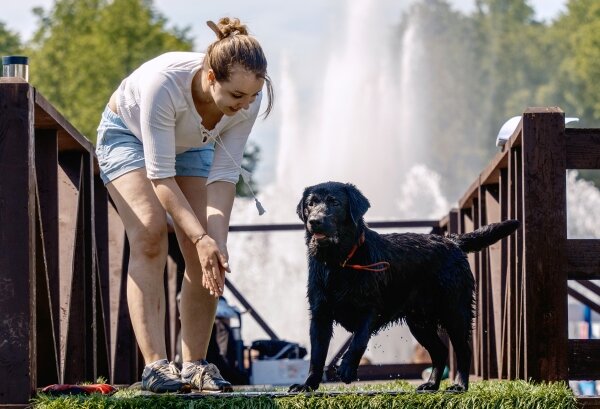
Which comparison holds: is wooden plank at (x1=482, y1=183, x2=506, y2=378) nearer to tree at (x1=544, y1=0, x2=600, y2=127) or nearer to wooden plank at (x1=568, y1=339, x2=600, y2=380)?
wooden plank at (x1=568, y1=339, x2=600, y2=380)

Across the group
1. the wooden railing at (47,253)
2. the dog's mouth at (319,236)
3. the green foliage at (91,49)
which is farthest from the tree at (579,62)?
the dog's mouth at (319,236)

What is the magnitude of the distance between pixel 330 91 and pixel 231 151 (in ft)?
125

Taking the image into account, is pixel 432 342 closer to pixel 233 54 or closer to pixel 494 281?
pixel 494 281

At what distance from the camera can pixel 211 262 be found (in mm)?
4875

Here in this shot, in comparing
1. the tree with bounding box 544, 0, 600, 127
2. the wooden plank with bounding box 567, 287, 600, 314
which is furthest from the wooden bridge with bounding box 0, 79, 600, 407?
the tree with bounding box 544, 0, 600, 127

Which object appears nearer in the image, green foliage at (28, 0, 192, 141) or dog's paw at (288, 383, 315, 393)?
dog's paw at (288, 383, 315, 393)

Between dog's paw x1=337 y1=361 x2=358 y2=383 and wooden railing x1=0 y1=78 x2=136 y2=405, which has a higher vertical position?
wooden railing x1=0 y1=78 x2=136 y2=405

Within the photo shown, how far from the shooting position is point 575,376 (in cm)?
549

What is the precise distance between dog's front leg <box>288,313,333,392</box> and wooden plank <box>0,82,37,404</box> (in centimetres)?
106

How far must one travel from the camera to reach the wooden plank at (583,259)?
218 inches

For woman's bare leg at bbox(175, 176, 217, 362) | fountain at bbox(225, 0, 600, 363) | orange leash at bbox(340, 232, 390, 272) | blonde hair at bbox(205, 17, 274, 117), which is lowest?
woman's bare leg at bbox(175, 176, 217, 362)

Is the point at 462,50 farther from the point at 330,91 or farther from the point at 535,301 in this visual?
the point at 535,301

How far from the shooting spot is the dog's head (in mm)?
5230

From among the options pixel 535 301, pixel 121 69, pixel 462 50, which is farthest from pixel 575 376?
pixel 462 50
